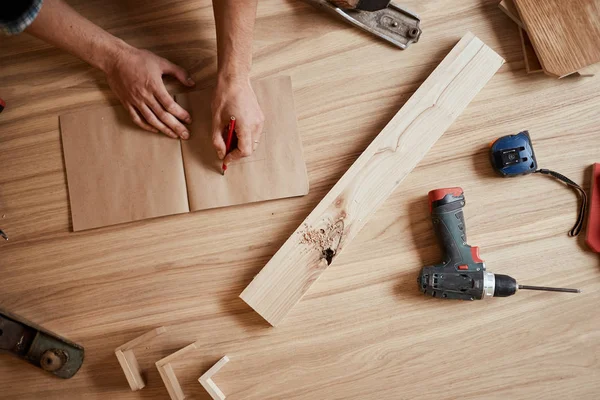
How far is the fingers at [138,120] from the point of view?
116cm

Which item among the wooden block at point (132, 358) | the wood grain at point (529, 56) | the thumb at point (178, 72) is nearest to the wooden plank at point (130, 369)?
the wooden block at point (132, 358)

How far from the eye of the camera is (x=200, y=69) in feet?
3.96

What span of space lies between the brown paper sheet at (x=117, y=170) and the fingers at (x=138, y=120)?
0.6 inches

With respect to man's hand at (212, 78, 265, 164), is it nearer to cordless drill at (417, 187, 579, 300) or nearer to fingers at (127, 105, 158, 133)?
fingers at (127, 105, 158, 133)

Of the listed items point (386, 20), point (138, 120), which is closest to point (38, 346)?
point (138, 120)

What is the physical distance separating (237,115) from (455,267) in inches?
24.7

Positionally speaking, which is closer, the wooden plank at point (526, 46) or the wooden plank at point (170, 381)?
the wooden plank at point (170, 381)

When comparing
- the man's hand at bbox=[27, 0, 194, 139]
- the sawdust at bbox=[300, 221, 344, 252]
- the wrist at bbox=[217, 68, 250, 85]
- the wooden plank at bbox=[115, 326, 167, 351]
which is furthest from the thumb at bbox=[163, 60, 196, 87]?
the wooden plank at bbox=[115, 326, 167, 351]

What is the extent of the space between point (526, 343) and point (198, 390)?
81 cm

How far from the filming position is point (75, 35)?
1126 millimetres

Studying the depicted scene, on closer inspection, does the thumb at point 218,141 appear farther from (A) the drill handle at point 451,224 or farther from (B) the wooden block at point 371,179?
(A) the drill handle at point 451,224

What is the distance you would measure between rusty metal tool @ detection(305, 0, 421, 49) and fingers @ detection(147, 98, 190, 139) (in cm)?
47

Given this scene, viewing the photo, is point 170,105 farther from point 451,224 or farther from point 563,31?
point 563,31

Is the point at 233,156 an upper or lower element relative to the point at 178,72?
lower
